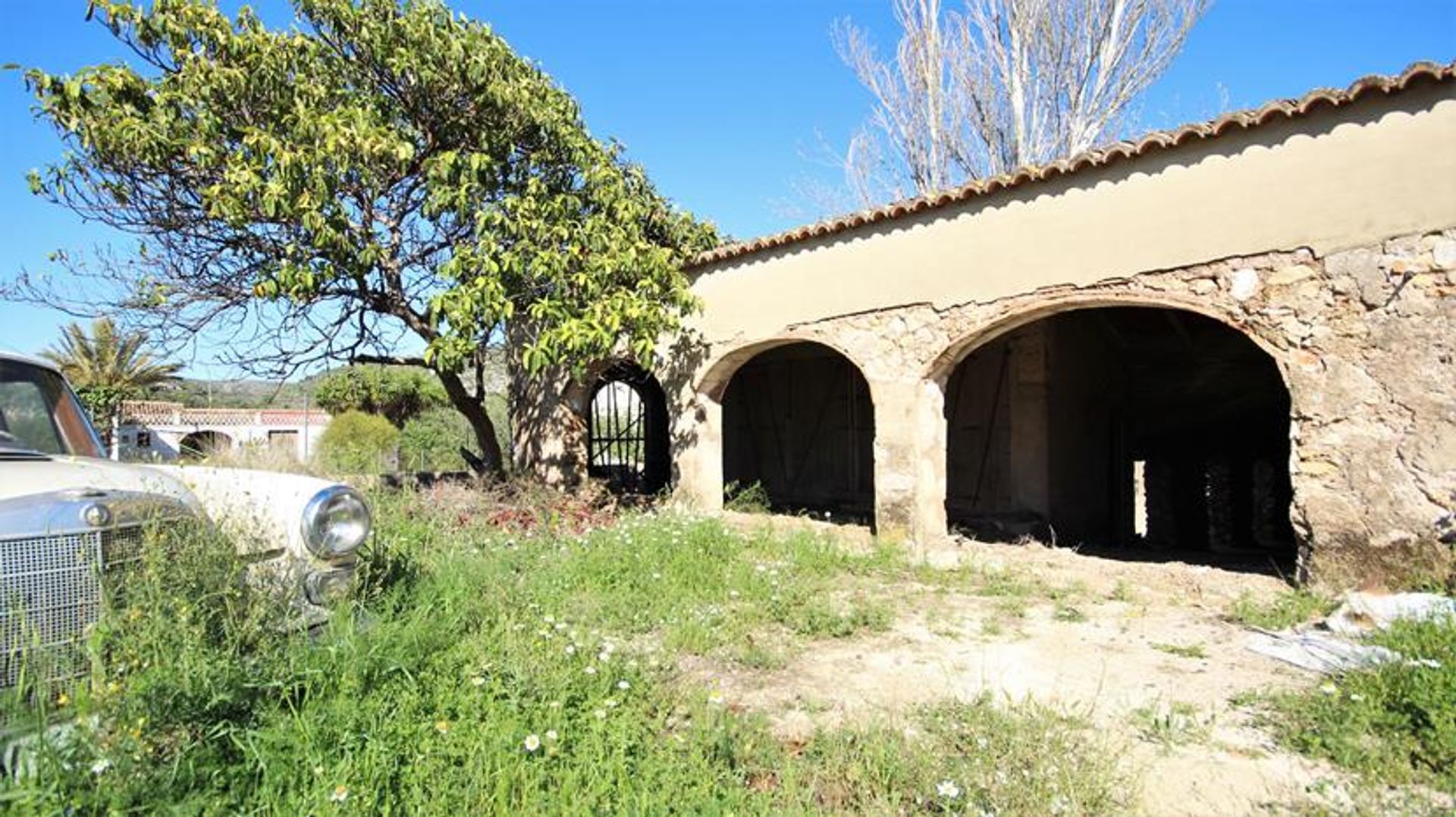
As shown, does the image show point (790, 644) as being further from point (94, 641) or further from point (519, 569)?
point (94, 641)

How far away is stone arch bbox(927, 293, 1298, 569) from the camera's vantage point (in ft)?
32.1

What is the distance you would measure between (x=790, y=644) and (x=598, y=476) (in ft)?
36.3

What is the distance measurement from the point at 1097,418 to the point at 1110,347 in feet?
3.40

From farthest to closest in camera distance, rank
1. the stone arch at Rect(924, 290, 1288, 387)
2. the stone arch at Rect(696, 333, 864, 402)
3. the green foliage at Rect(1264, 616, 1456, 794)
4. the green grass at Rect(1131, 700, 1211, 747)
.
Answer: the stone arch at Rect(696, 333, 864, 402) → the stone arch at Rect(924, 290, 1288, 387) → the green grass at Rect(1131, 700, 1211, 747) → the green foliage at Rect(1264, 616, 1456, 794)

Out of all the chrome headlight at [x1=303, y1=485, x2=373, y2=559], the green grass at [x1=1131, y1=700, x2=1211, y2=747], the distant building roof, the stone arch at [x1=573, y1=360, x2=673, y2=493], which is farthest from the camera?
the distant building roof

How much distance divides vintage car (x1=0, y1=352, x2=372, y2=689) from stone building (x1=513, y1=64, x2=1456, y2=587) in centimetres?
551

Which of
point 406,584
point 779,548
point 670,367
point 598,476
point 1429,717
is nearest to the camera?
point 1429,717

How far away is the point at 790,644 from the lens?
4602mm

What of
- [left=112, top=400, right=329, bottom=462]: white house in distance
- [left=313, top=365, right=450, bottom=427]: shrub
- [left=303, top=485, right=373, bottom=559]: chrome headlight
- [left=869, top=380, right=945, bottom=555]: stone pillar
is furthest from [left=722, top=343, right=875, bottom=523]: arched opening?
[left=313, top=365, right=450, bottom=427]: shrub

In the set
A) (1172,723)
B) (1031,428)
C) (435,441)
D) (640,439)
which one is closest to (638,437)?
(640,439)

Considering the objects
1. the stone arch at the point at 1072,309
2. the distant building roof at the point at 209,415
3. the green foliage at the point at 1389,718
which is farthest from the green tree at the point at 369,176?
the distant building roof at the point at 209,415

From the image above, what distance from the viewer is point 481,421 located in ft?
34.2

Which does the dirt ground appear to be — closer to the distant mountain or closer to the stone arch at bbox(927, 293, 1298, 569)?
the stone arch at bbox(927, 293, 1298, 569)

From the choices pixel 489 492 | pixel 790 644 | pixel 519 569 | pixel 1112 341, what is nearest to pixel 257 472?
pixel 519 569
